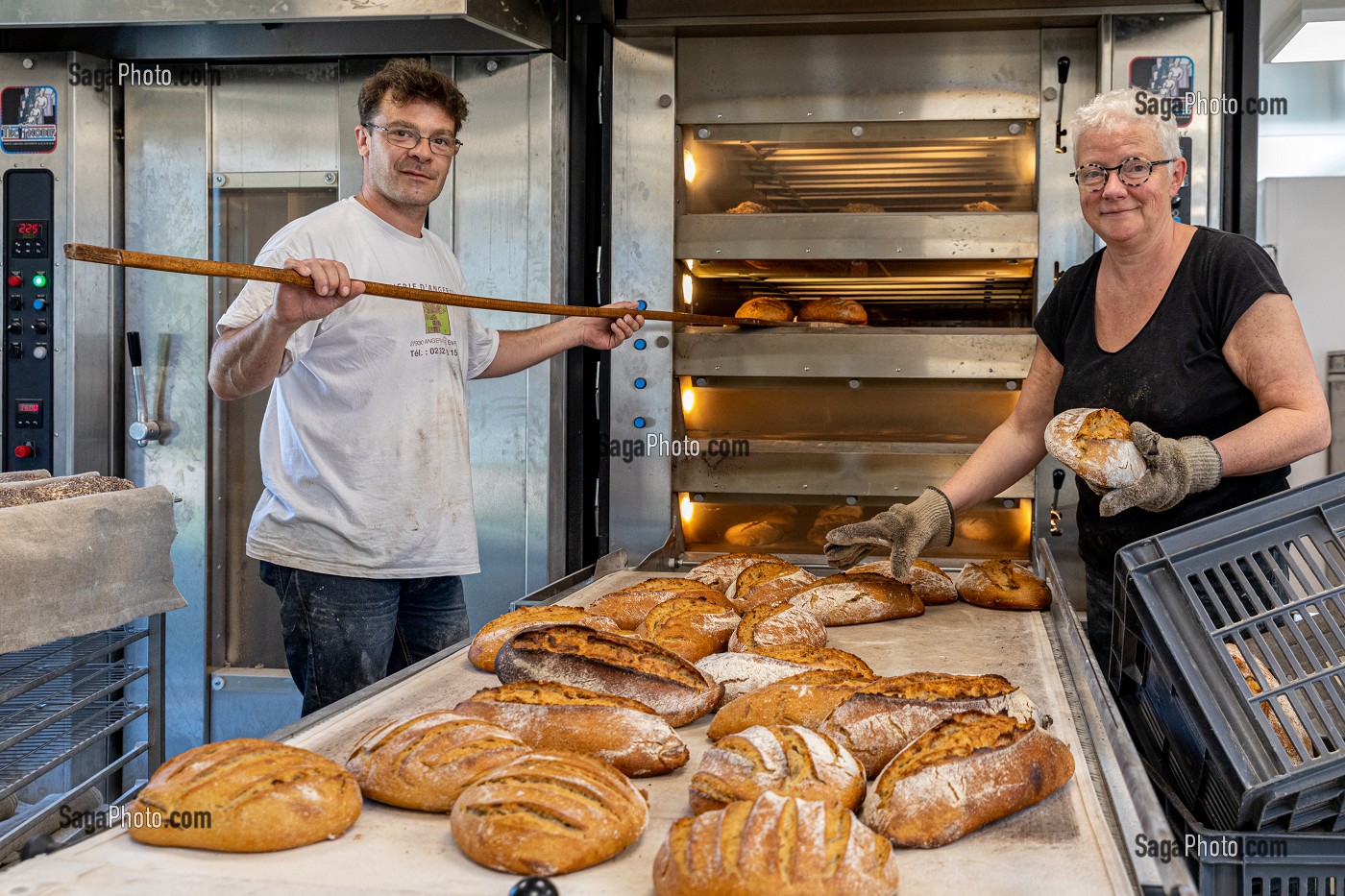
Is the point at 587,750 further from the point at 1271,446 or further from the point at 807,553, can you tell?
the point at 807,553

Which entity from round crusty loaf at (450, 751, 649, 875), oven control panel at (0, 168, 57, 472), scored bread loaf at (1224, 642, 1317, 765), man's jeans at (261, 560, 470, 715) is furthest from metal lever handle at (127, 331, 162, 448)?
scored bread loaf at (1224, 642, 1317, 765)

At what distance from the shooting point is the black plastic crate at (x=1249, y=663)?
1.35 m

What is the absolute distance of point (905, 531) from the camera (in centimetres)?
251

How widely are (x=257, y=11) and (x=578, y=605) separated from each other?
76.2 inches

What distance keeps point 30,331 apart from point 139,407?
0.42m

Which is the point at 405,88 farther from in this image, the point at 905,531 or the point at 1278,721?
the point at 1278,721

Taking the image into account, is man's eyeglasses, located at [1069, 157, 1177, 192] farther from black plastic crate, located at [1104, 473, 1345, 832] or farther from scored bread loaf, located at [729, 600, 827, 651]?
scored bread loaf, located at [729, 600, 827, 651]

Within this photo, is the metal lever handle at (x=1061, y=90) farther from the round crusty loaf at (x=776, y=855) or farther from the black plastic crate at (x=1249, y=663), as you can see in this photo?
the round crusty loaf at (x=776, y=855)

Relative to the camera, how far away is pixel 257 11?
10.1ft

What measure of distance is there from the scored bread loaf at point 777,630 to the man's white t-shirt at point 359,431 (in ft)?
3.08

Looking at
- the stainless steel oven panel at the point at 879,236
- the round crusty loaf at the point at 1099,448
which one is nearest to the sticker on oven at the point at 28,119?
the stainless steel oven panel at the point at 879,236

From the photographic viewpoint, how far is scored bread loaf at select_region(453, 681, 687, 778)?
142 centimetres

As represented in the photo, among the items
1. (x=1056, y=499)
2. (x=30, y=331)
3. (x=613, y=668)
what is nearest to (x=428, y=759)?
(x=613, y=668)

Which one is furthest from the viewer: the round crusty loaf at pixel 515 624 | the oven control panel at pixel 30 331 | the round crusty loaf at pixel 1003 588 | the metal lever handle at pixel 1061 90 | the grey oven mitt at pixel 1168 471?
the oven control panel at pixel 30 331
